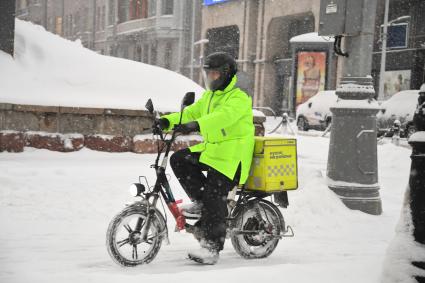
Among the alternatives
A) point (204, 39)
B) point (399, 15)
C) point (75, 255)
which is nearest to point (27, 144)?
point (75, 255)

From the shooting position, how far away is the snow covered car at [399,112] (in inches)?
789

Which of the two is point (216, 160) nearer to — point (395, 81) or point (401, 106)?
point (401, 106)

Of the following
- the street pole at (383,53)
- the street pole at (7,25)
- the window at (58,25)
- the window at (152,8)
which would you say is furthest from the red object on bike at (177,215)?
the window at (58,25)

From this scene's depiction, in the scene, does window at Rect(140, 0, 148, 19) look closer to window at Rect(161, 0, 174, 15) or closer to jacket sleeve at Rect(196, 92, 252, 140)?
window at Rect(161, 0, 174, 15)

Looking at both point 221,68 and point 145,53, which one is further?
point 145,53

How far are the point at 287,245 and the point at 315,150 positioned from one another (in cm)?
930

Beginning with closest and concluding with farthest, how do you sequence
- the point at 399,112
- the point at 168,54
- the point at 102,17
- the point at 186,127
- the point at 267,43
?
the point at 186,127 < the point at 399,112 < the point at 267,43 < the point at 168,54 < the point at 102,17

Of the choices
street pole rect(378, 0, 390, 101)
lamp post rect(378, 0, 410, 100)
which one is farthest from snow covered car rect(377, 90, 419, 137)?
lamp post rect(378, 0, 410, 100)

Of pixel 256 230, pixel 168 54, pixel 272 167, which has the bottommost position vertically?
pixel 256 230

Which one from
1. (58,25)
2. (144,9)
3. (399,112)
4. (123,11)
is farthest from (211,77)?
(58,25)

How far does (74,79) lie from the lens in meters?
10.4

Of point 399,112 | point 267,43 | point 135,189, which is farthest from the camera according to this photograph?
point 267,43

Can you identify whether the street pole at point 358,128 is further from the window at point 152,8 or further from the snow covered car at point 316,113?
the window at point 152,8

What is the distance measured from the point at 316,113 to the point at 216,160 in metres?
19.6
